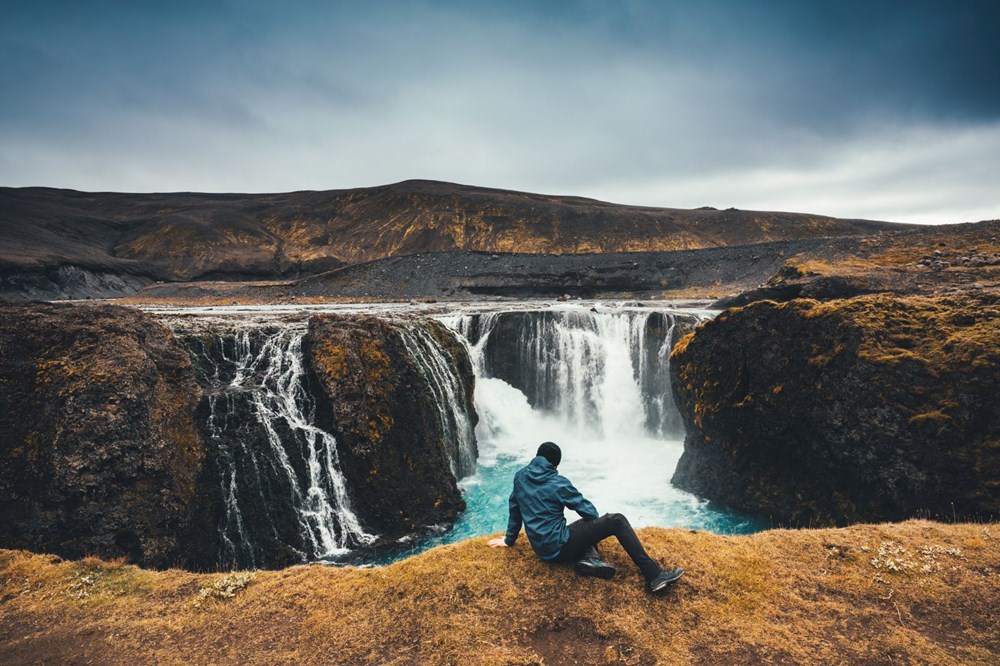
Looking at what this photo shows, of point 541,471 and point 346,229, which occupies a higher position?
point 346,229

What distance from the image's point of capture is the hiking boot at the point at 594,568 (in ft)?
20.5

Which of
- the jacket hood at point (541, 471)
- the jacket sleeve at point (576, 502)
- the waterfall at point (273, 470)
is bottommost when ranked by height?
the waterfall at point (273, 470)

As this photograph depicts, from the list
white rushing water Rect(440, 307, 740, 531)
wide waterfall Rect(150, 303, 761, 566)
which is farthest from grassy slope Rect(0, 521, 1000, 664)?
white rushing water Rect(440, 307, 740, 531)

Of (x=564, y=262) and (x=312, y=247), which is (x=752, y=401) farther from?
(x=312, y=247)

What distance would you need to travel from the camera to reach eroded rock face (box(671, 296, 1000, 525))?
444 inches

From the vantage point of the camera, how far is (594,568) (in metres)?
6.27

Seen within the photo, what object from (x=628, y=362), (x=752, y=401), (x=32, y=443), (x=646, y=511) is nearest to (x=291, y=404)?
(x=32, y=443)

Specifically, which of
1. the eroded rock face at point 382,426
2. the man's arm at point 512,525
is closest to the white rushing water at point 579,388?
the eroded rock face at point 382,426

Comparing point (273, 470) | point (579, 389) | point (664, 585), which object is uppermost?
point (664, 585)

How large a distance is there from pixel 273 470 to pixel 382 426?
346 centimetres

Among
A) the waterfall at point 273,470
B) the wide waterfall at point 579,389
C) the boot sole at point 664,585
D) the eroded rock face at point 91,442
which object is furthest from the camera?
the wide waterfall at point 579,389

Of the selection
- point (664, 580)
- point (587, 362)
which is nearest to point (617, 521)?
point (664, 580)

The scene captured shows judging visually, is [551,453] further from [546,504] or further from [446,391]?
[446,391]

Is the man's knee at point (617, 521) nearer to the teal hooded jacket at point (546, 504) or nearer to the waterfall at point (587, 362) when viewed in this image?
the teal hooded jacket at point (546, 504)
